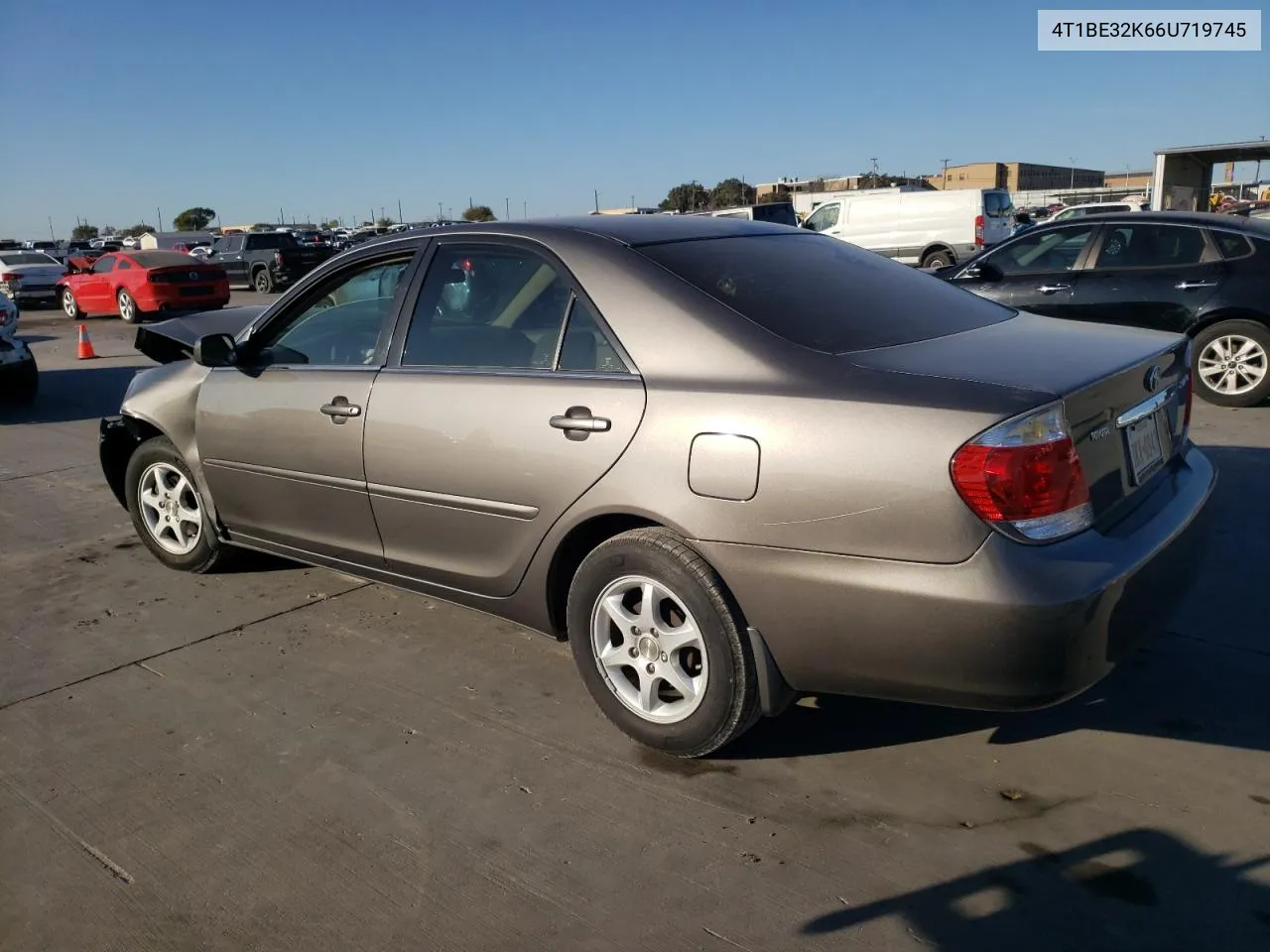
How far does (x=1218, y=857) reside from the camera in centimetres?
260

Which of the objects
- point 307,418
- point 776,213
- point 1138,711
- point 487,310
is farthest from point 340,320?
point 776,213

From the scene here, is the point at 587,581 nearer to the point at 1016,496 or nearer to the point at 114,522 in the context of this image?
the point at 1016,496

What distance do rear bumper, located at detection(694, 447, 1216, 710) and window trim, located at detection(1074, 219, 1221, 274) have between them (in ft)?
19.5

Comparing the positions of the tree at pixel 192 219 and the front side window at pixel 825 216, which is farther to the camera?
the tree at pixel 192 219

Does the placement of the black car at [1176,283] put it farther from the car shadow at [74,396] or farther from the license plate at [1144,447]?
the car shadow at [74,396]

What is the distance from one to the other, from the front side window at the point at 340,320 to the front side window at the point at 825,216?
21214 mm

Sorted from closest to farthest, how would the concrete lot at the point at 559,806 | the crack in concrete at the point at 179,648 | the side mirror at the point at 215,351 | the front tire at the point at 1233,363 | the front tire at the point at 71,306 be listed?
the concrete lot at the point at 559,806, the crack in concrete at the point at 179,648, the side mirror at the point at 215,351, the front tire at the point at 1233,363, the front tire at the point at 71,306

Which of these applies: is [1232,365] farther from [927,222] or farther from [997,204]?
[997,204]

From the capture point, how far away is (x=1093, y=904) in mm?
2459

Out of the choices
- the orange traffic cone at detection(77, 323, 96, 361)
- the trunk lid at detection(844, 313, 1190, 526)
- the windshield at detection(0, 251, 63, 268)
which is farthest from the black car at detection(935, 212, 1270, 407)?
the windshield at detection(0, 251, 63, 268)

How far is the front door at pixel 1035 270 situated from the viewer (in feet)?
27.8

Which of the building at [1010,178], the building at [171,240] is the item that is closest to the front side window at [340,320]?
the building at [171,240]

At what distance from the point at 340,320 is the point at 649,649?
83.0 inches

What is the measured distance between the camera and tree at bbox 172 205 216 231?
105 m
